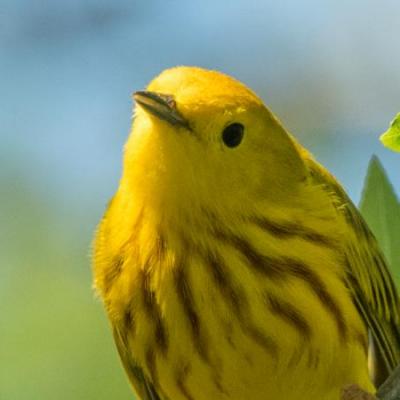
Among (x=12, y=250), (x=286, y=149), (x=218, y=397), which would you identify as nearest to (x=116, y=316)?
(x=218, y=397)

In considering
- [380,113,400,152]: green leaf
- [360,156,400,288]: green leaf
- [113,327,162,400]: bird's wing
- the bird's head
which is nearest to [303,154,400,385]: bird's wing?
the bird's head

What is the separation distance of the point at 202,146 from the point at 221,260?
29cm

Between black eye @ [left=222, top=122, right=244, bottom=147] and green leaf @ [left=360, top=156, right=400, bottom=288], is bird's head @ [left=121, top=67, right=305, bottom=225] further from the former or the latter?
green leaf @ [left=360, top=156, right=400, bottom=288]

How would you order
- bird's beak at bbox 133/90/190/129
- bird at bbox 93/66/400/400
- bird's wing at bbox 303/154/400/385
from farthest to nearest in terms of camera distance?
bird's wing at bbox 303/154/400/385 → bird at bbox 93/66/400/400 → bird's beak at bbox 133/90/190/129

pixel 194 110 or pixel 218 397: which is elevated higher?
pixel 194 110

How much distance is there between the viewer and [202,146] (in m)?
2.28

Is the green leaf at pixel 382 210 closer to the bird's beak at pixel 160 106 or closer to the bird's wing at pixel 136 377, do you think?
the bird's beak at pixel 160 106

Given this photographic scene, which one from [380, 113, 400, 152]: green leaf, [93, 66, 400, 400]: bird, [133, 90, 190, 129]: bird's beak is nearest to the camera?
[380, 113, 400, 152]: green leaf

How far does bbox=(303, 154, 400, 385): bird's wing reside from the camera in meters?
2.70

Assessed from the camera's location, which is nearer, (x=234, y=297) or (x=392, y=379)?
(x=392, y=379)

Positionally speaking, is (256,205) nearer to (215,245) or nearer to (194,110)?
(215,245)

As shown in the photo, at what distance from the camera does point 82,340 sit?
8.93 ft

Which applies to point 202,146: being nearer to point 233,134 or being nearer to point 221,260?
point 233,134

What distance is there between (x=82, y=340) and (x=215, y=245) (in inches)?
21.6
